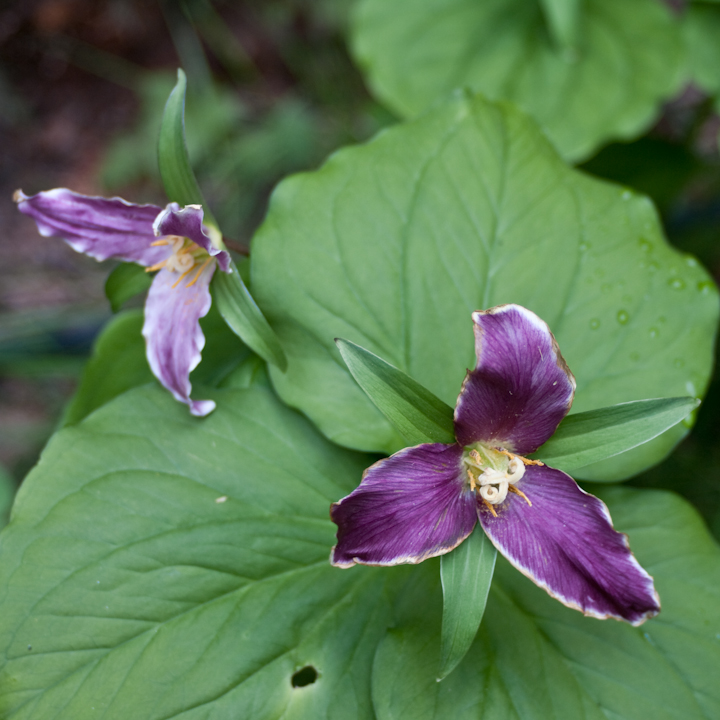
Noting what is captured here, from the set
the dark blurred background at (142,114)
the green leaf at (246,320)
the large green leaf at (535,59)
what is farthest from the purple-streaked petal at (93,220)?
the dark blurred background at (142,114)

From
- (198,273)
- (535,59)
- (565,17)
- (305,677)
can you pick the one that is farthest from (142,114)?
(305,677)

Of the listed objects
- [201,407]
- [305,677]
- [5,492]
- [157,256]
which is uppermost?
[157,256]

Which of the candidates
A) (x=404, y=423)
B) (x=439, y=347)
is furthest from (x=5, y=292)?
(x=404, y=423)

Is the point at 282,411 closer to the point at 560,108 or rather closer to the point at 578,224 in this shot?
the point at 578,224

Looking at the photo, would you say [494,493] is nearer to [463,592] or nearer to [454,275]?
[463,592]

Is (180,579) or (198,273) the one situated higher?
(198,273)

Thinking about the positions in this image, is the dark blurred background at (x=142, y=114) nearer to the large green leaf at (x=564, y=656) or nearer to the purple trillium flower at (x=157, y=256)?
the purple trillium flower at (x=157, y=256)
